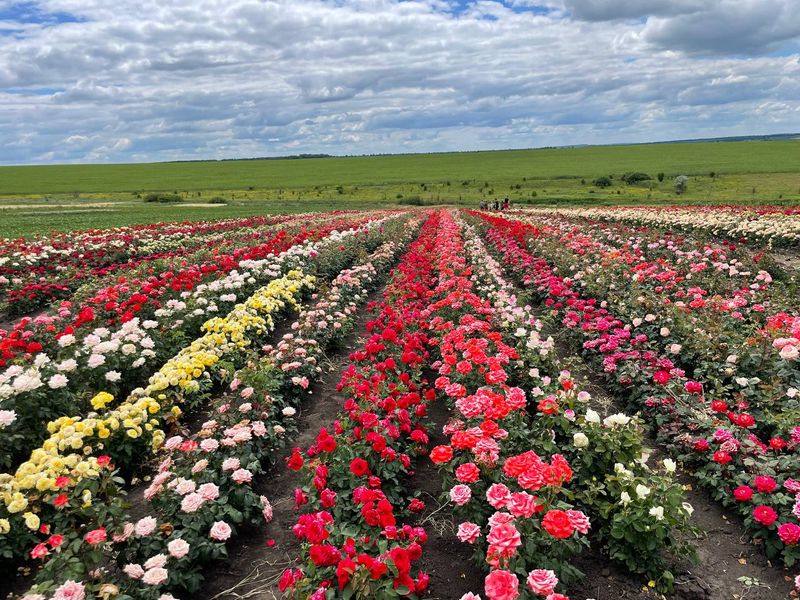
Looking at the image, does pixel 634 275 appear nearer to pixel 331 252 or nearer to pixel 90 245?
pixel 331 252

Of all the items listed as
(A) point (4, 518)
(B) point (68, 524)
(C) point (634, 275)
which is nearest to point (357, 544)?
(B) point (68, 524)

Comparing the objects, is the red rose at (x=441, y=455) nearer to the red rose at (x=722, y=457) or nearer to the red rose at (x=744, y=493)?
the red rose at (x=744, y=493)

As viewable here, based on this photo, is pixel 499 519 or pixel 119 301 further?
pixel 119 301

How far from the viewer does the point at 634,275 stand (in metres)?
9.73

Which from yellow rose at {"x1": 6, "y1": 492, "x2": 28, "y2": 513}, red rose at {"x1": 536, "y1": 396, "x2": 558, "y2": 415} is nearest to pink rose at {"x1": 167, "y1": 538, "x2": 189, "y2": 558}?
yellow rose at {"x1": 6, "y1": 492, "x2": 28, "y2": 513}

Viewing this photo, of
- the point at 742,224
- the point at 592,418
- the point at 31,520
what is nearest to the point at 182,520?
the point at 31,520

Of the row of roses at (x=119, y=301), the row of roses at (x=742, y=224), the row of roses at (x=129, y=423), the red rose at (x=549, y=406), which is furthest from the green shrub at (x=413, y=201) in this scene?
the red rose at (x=549, y=406)

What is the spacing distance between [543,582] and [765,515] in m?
2.18

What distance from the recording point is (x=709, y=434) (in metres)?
4.97

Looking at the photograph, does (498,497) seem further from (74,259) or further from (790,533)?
(74,259)

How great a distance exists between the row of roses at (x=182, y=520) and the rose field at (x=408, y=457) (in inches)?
0.8

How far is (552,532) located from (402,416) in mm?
2115

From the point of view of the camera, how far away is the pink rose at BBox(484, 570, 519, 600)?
2650 millimetres

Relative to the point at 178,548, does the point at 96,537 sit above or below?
above
